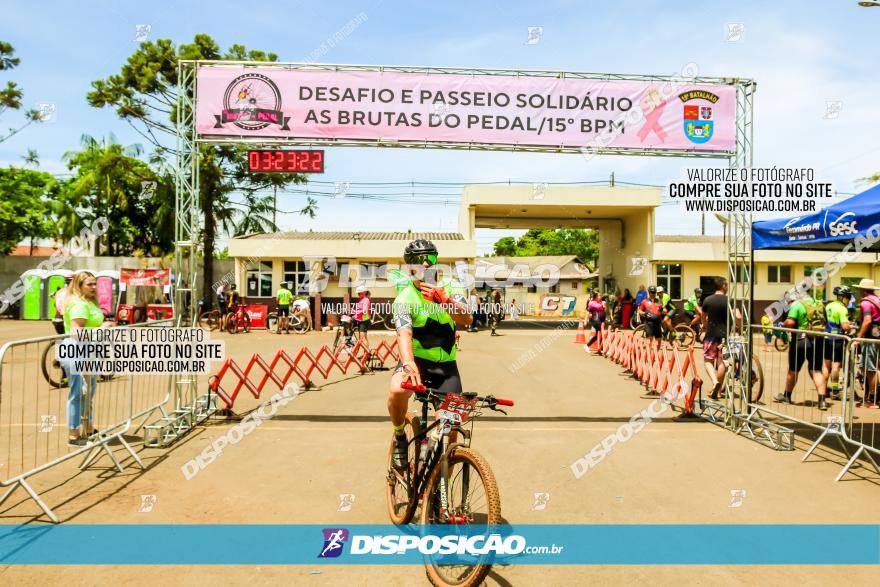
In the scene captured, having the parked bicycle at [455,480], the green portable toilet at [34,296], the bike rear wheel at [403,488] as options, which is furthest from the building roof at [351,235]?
the parked bicycle at [455,480]

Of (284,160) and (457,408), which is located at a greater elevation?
(284,160)

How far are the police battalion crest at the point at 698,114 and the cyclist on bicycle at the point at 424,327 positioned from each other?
19.0 feet

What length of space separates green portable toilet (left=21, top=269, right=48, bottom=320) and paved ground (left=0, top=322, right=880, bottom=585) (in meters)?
25.3

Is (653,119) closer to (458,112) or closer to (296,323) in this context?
(458,112)

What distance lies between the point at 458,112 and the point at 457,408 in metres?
5.88

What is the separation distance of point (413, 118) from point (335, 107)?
3.69ft

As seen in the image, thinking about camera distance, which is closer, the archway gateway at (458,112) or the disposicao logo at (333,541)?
the disposicao logo at (333,541)

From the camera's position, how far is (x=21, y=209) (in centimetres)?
3600

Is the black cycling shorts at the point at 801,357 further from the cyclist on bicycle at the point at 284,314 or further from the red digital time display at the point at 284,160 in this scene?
the cyclist on bicycle at the point at 284,314

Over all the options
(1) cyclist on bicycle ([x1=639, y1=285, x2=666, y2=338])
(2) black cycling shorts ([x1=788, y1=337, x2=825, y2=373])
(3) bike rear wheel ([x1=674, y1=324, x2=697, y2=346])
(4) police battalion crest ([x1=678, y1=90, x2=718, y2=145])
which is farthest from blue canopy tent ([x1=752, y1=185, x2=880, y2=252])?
(3) bike rear wheel ([x1=674, y1=324, x2=697, y2=346])

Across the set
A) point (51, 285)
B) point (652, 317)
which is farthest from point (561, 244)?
point (652, 317)

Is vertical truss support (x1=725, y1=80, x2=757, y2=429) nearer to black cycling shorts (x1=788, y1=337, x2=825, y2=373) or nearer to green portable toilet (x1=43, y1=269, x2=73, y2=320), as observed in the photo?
black cycling shorts (x1=788, y1=337, x2=825, y2=373)

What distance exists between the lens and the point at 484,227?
36.6m

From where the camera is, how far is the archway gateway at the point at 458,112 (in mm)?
8234
